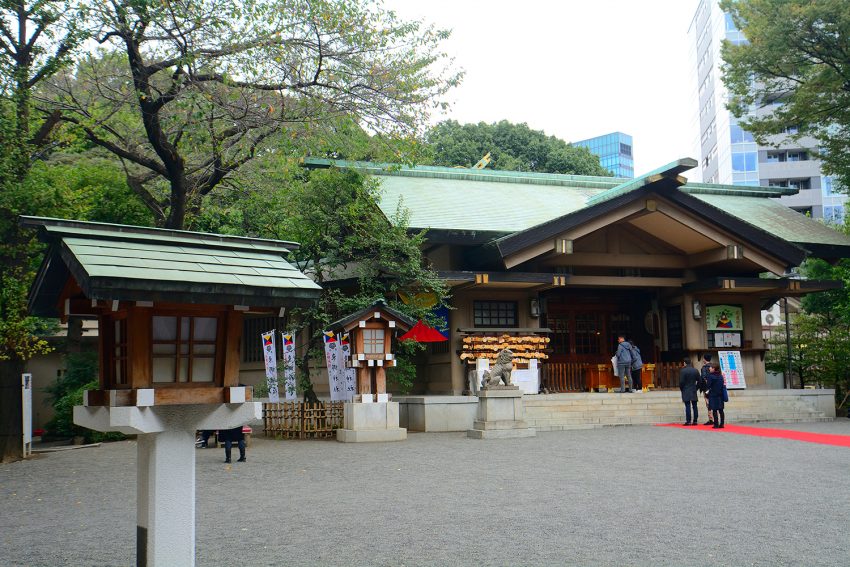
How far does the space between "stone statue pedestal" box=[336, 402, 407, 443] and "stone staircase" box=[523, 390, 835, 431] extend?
3.45 meters

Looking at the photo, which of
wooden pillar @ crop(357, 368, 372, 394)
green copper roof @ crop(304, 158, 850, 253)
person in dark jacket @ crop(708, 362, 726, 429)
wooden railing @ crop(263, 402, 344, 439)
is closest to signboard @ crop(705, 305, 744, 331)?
green copper roof @ crop(304, 158, 850, 253)

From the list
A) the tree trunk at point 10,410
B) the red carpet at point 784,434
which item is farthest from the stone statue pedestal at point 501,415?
the tree trunk at point 10,410

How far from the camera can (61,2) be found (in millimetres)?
12211

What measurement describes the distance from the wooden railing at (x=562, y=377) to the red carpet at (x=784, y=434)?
2775 millimetres

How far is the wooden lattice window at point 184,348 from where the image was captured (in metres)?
5.60

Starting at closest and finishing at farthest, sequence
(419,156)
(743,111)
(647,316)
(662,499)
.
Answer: (662,499) → (419,156) → (647,316) → (743,111)

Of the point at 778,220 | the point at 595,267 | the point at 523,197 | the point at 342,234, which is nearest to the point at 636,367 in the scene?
the point at 595,267

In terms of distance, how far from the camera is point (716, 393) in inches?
678

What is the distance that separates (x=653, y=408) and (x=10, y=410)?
14.3 metres

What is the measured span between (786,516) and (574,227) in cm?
1196

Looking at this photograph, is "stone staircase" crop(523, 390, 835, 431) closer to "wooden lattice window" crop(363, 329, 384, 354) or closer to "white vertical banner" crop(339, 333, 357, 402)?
"wooden lattice window" crop(363, 329, 384, 354)

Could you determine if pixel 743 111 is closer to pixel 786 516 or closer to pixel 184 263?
pixel 786 516

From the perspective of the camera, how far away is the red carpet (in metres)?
14.7

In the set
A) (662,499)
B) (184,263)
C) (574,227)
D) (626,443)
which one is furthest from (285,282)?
(574,227)
